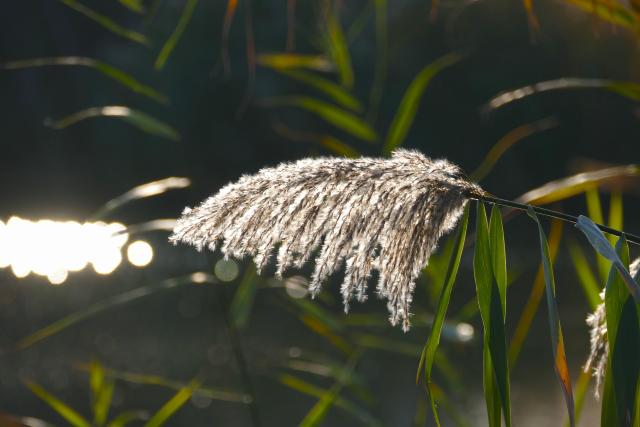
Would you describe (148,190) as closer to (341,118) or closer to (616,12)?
(341,118)

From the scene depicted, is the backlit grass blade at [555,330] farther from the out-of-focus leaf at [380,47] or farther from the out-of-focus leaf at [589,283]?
the out-of-focus leaf at [380,47]

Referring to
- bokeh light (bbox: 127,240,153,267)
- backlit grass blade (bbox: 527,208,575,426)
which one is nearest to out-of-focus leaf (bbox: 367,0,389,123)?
backlit grass blade (bbox: 527,208,575,426)

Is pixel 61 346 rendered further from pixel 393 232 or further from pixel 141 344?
pixel 393 232

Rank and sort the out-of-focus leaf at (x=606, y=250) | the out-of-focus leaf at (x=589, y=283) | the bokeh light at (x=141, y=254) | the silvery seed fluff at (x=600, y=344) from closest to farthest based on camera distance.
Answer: the out-of-focus leaf at (x=606, y=250)
the silvery seed fluff at (x=600, y=344)
the out-of-focus leaf at (x=589, y=283)
the bokeh light at (x=141, y=254)

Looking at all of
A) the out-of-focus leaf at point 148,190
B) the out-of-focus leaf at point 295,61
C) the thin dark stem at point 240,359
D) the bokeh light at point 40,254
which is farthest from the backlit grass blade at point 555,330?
the bokeh light at point 40,254

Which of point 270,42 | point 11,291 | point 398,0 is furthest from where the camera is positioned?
point 270,42

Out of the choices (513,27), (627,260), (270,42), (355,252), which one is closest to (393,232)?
(355,252)
